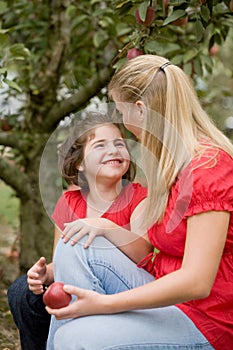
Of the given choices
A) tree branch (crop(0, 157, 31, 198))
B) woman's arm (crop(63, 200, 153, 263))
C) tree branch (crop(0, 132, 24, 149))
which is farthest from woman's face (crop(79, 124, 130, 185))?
tree branch (crop(0, 132, 24, 149))

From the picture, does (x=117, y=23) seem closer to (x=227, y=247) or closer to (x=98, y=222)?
(x=98, y=222)

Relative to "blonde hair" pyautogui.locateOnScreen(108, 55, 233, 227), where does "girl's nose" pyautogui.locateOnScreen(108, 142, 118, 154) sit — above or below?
below

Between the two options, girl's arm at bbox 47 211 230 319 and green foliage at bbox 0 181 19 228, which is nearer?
girl's arm at bbox 47 211 230 319

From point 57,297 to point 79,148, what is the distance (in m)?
0.51

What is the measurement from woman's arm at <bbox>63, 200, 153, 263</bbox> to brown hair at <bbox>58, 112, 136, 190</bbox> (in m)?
0.18

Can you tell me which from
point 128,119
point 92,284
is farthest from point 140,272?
point 128,119

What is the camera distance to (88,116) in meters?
2.15

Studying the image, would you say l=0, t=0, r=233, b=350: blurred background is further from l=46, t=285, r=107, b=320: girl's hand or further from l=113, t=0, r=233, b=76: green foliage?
l=46, t=285, r=107, b=320: girl's hand

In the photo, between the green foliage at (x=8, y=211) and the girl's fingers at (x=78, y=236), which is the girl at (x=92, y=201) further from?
the green foliage at (x=8, y=211)

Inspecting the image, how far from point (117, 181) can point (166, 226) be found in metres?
0.30

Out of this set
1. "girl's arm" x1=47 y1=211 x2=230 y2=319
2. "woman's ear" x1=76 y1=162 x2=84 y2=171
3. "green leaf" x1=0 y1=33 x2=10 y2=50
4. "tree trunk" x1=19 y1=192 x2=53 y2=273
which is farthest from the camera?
"tree trunk" x1=19 y1=192 x2=53 y2=273

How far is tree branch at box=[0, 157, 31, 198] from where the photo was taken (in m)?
3.19

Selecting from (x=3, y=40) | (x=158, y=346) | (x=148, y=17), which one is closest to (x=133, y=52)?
(x=148, y=17)

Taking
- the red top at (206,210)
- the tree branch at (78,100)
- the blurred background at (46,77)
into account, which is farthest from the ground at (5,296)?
the red top at (206,210)
